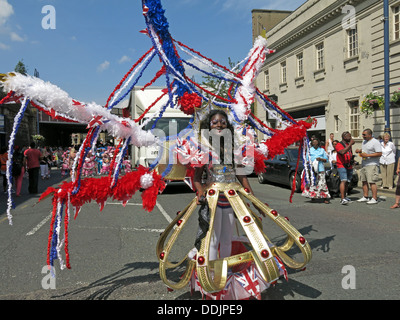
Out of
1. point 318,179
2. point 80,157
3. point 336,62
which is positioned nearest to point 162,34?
point 80,157

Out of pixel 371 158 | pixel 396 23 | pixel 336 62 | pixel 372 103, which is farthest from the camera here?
pixel 336 62

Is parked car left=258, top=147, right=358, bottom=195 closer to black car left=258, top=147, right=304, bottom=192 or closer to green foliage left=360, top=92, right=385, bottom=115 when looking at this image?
black car left=258, top=147, right=304, bottom=192

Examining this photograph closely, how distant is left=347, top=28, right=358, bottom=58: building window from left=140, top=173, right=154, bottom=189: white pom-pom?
1756cm

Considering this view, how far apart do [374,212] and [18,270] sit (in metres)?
6.84

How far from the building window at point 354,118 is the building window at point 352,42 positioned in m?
2.53

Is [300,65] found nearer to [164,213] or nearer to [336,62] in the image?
[336,62]

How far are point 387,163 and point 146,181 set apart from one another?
407 inches

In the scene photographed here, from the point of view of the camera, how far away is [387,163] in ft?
36.9

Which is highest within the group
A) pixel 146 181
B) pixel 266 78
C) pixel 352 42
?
pixel 266 78

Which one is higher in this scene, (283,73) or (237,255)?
(283,73)

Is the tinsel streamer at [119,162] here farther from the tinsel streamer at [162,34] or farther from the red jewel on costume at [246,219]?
the red jewel on costume at [246,219]

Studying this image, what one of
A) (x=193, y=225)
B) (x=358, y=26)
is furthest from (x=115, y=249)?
(x=358, y=26)
